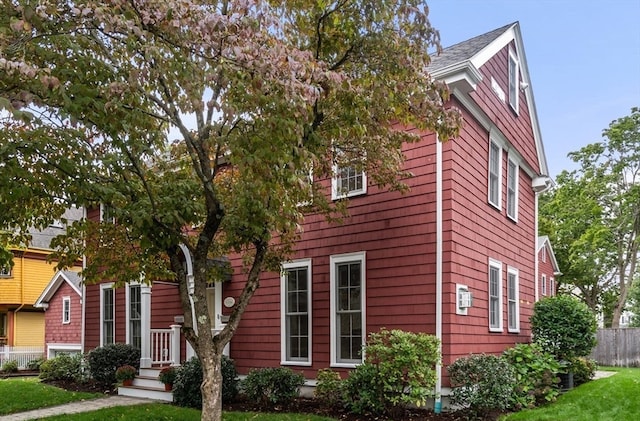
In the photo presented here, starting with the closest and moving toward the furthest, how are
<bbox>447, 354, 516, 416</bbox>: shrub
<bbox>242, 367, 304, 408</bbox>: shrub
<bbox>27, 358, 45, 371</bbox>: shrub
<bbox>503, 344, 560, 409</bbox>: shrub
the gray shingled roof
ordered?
1. <bbox>447, 354, 516, 416</bbox>: shrub
2. <bbox>503, 344, 560, 409</bbox>: shrub
3. <bbox>242, 367, 304, 408</bbox>: shrub
4. the gray shingled roof
5. <bbox>27, 358, 45, 371</bbox>: shrub

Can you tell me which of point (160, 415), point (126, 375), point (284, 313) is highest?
point (284, 313)

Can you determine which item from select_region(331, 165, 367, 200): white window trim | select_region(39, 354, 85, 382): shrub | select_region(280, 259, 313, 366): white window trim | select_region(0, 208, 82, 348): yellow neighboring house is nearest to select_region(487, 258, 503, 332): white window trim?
select_region(331, 165, 367, 200): white window trim

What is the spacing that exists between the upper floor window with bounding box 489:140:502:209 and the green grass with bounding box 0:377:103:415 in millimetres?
9674

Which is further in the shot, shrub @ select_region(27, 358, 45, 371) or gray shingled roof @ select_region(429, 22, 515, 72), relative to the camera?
shrub @ select_region(27, 358, 45, 371)

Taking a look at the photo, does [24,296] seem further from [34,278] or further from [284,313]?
[284,313]

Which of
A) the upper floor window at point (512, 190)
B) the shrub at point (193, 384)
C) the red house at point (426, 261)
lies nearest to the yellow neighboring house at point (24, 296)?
the red house at point (426, 261)

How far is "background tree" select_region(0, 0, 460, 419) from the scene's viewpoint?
19.3 feet

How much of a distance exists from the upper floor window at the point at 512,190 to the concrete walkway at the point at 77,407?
354 inches

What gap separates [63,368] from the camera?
1522cm

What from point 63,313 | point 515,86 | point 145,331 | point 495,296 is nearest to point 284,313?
point 145,331

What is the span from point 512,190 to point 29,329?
908 inches

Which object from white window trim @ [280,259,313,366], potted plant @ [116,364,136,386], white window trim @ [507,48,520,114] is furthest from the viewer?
white window trim @ [507,48,520,114]

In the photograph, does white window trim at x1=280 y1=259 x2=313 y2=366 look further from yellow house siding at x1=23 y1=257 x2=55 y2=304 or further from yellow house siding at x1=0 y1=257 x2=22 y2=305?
yellow house siding at x1=0 y1=257 x2=22 y2=305

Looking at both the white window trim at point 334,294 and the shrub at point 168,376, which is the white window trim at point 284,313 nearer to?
the white window trim at point 334,294
